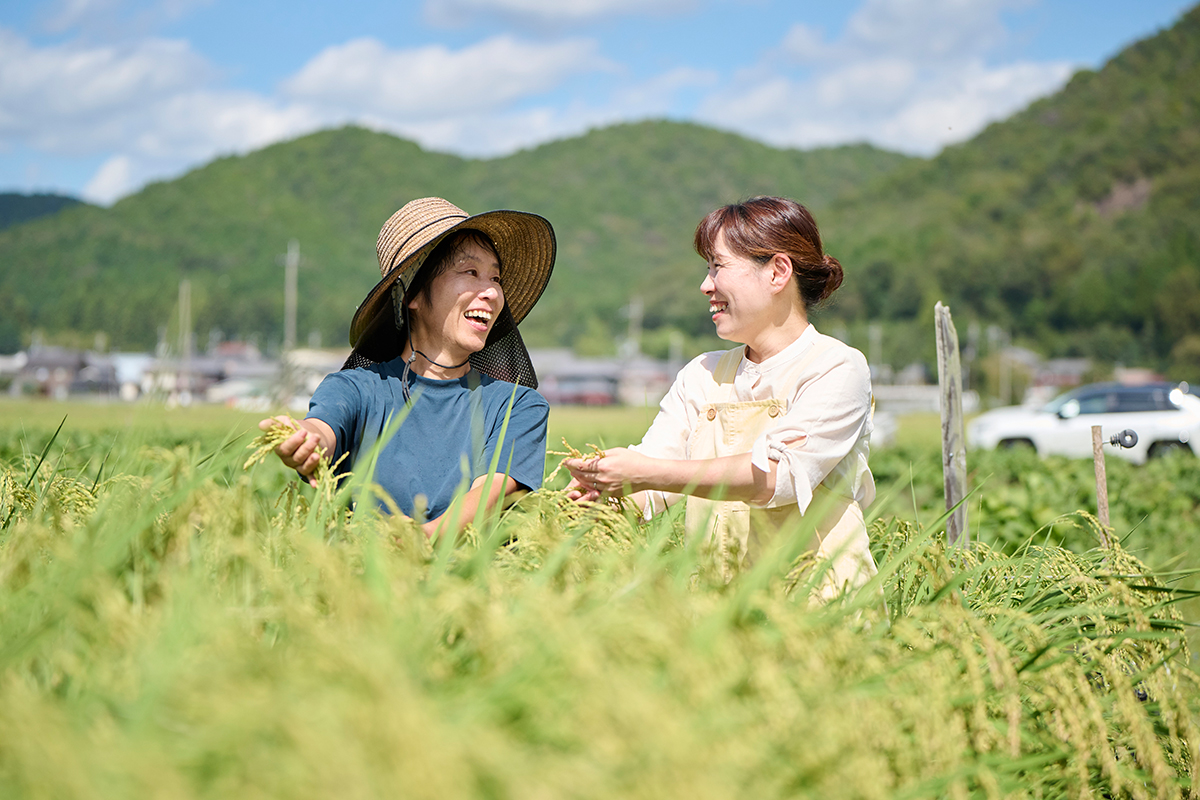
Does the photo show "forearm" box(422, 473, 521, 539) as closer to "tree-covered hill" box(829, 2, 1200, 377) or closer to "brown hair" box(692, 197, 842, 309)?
"brown hair" box(692, 197, 842, 309)

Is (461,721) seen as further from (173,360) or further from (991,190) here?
(991,190)

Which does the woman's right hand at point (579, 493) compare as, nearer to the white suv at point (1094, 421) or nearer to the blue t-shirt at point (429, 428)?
the blue t-shirt at point (429, 428)

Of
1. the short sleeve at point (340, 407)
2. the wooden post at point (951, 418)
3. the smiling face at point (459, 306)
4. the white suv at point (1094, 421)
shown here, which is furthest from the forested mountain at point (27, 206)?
the wooden post at point (951, 418)

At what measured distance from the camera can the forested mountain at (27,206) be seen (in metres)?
179

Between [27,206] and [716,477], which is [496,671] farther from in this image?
[27,206]

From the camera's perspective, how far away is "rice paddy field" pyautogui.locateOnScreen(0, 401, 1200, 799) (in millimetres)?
979

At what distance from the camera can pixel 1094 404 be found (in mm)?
20281

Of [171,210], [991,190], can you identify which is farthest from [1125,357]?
[171,210]

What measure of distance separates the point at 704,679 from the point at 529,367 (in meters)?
2.42

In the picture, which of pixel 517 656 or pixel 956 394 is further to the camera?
pixel 956 394

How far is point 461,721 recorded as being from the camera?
110 centimetres

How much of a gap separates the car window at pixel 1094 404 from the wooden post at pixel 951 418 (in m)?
18.1

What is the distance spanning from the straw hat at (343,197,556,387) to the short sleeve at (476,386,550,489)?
384 millimetres

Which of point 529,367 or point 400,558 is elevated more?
point 529,367
